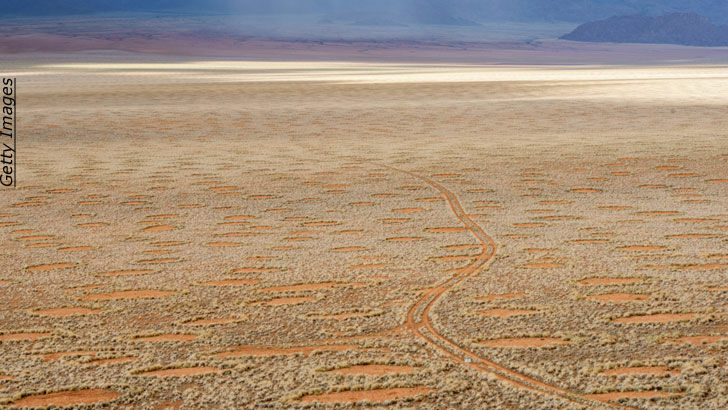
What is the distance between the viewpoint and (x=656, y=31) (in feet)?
373

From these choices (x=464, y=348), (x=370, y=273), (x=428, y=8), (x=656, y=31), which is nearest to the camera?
(x=464, y=348)

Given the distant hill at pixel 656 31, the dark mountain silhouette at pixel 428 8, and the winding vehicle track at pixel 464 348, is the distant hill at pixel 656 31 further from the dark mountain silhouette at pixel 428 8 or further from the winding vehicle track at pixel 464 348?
the winding vehicle track at pixel 464 348

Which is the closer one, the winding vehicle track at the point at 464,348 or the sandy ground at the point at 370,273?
the winding vehicle track at the point at 464,348

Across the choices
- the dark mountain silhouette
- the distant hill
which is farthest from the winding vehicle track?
the dark mountain silhouette

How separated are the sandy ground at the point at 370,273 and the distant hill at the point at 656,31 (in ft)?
349

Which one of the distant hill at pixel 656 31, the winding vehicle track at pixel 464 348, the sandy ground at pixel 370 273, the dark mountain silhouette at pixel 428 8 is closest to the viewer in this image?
the winding vehicle track at pixel 464 348

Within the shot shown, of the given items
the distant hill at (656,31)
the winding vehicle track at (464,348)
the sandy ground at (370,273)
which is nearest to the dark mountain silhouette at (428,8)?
the distant hill at (656,31)

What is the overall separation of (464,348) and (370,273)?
1.25 metres

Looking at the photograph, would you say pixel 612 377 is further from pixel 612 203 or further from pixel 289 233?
pixel 612 203

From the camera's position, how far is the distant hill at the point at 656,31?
109750mm

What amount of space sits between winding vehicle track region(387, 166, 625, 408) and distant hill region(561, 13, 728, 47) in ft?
363

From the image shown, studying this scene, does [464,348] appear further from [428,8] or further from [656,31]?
[428,8]

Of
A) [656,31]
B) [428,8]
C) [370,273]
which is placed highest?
[428,8]

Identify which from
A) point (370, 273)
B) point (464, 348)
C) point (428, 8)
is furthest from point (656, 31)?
point (464, 348)
